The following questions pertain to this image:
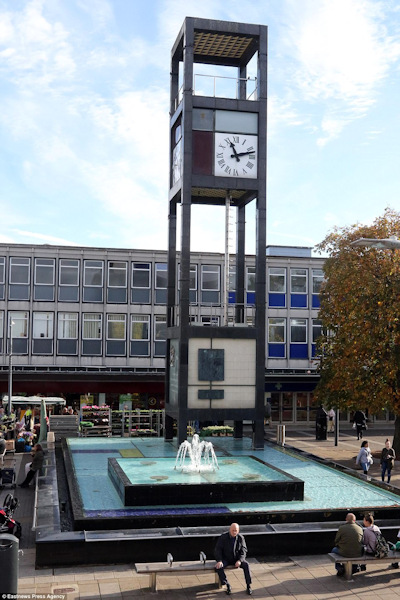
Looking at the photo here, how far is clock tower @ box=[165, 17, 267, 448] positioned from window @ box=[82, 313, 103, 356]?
17.9 metres

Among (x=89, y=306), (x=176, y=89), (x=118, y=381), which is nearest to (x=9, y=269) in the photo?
(x=89, y=306)

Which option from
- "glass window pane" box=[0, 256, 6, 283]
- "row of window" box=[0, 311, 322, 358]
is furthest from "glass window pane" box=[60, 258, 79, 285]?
"glass window pane" box=[0, 256, 6, 283]

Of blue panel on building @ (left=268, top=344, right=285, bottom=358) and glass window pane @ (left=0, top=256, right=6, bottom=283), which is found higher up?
glass window pane @ (left=0, top=256, right=6, bottom=283)

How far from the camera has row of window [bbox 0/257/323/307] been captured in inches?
1937

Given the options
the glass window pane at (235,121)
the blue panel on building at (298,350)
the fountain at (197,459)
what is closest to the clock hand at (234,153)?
the glass window pane at (235,121)

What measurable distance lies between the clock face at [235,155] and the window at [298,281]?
22.0m

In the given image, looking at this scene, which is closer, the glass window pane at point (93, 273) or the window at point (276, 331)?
the glass window pane at point (93, 273)

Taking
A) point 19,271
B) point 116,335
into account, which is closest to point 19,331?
point 19,271

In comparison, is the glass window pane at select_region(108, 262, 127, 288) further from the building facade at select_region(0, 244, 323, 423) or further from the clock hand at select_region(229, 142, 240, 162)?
the clock hand at select_region(229, 142, 240, 162)

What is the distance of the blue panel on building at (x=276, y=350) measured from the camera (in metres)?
52.1

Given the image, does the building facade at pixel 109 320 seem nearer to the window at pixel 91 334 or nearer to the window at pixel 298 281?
the window at pixel 91 334

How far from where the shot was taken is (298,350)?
52531mm

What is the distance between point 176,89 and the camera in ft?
114

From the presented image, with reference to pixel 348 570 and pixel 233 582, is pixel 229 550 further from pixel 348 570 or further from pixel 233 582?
pixel 348 570
